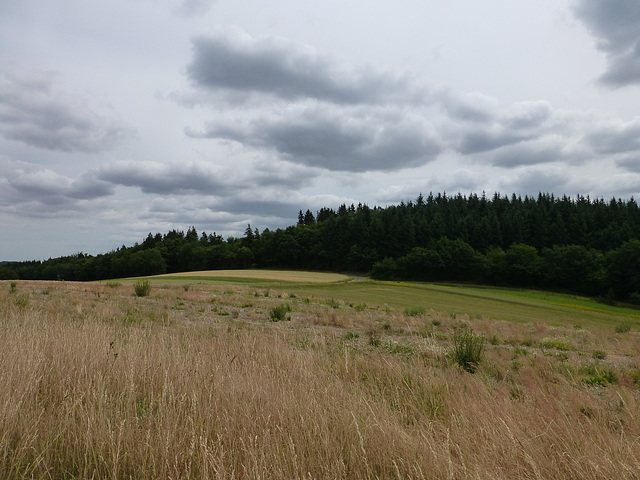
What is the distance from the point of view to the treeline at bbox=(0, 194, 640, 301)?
268 feet

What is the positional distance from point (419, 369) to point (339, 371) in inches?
52.0

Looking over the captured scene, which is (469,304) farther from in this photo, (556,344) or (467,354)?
(467,354)

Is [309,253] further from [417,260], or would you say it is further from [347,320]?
[347,320]

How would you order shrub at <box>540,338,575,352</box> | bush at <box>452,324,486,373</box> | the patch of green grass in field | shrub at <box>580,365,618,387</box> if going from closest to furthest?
bush at <box>452,324,486,373</box> → shrub at <box>580,365,618,387</box> → shrub at <box>540,338,575,352</box> → the patch of green grass in field

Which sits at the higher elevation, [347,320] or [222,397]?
[222,397]

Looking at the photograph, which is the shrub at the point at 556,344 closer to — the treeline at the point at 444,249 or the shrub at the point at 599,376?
the shrub at the point at 599,376

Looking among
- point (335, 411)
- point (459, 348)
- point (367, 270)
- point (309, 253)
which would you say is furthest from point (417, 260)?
point (335, 411)

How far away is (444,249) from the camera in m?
88.4

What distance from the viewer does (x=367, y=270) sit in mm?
98875

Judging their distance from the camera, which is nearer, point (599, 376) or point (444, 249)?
point (599, 376)

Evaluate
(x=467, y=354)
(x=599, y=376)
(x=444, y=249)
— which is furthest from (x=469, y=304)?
(x=444, y=249)

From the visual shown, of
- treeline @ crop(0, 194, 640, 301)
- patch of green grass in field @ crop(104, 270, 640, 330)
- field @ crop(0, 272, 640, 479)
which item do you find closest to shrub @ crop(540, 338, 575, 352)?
field @ crop(0, 272, 640, 479)

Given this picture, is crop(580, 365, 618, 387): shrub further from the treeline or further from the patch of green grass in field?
the treeline

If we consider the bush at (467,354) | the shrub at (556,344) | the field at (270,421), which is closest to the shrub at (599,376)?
the bush at (467,354)
